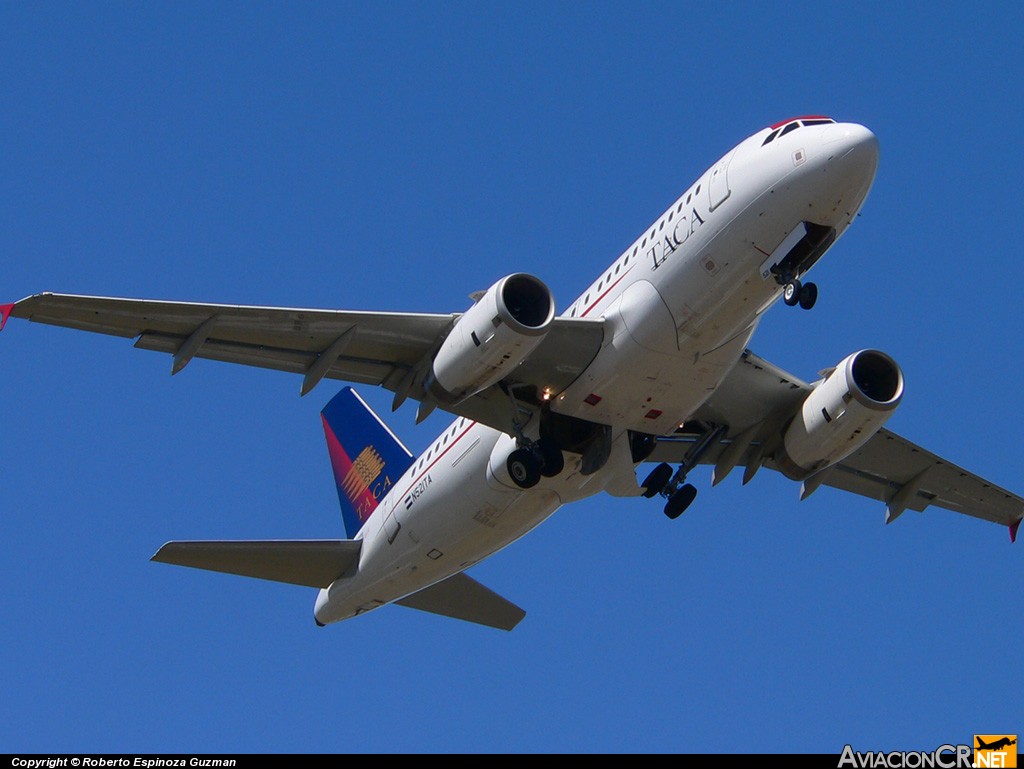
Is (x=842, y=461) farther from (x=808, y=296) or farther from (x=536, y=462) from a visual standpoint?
(x=808, y=296)

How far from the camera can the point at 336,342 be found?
88.9 ft

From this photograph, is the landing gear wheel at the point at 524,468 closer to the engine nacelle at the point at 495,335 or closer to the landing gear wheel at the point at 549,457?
the landing gear wheel at the point at 549,457

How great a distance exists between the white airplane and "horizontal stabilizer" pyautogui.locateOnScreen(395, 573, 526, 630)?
2.00ft

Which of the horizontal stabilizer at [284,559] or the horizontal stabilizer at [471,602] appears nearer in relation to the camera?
the horizontal stabilizer at [284,559]

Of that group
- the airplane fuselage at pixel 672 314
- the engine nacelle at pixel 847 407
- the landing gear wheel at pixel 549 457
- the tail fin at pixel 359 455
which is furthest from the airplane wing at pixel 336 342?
the tail fin at pixel 359 455

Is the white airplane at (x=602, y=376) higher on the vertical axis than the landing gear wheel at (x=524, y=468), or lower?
higher

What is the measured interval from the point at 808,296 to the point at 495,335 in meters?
5.01

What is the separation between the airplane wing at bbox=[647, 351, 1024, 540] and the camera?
98.8 ft

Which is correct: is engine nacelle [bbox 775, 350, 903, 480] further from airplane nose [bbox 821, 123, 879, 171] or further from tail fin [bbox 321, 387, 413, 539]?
tail fin [bbox 321, 387, 413, 539]

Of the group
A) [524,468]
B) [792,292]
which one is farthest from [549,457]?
[792,292]

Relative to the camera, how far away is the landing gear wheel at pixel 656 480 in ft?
97.6

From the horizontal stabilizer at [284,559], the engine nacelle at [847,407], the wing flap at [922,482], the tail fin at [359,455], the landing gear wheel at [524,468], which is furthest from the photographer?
the tail fin at [359,455]

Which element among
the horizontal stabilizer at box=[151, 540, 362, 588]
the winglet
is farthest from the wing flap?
the winglet

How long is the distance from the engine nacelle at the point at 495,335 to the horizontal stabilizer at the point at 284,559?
697cm
